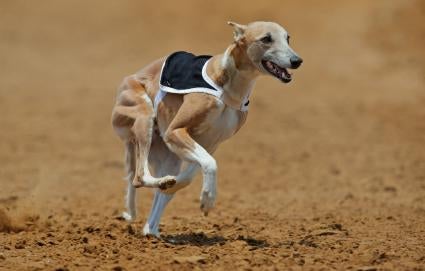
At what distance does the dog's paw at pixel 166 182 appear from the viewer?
7528mm

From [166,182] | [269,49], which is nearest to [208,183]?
[166,182]

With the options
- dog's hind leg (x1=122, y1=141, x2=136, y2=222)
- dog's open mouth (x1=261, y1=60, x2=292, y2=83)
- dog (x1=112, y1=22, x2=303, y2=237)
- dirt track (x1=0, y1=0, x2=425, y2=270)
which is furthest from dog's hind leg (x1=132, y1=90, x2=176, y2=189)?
dog's open mouth (x1=261, y1=60, x2=292, y2=83)

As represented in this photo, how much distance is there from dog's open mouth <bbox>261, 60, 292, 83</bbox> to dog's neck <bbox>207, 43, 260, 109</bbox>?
16 cm

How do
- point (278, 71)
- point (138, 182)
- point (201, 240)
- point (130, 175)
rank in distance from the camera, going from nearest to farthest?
1. point (278, 71)
2. point (201, 240)
3. point (138, 182)
4. point (130, 175)

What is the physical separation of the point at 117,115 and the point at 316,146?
8734 millimetres

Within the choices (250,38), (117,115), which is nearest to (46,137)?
(117,115)

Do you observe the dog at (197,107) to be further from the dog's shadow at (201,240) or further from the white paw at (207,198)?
the dog's shadow at (201,240)

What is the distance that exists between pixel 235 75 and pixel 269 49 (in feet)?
1.38

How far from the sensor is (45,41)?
26.9 metres

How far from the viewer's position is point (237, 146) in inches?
664

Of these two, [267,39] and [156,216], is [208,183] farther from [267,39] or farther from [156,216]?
[267,39]

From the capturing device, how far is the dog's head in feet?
24.4

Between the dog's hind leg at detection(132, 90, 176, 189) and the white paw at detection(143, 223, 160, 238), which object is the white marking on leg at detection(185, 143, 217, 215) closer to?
the dog's hind leg at detection(132, 90, 176, 189)

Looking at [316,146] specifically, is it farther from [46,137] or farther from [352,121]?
[46,137]
